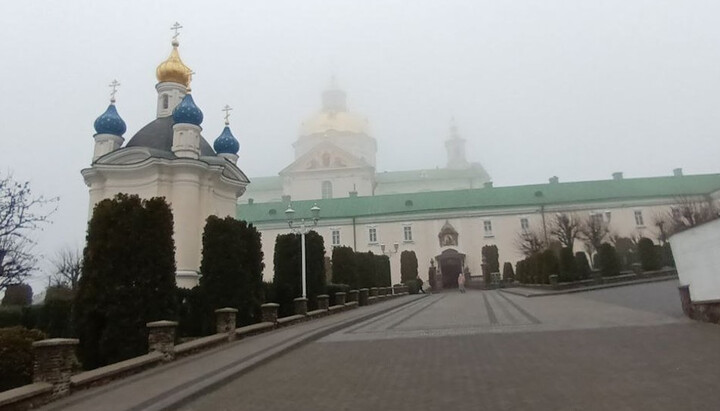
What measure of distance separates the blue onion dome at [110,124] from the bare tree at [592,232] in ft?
123

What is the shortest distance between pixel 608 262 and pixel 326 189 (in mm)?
43727

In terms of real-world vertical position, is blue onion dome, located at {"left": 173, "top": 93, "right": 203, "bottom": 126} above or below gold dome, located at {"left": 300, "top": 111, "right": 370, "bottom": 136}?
below

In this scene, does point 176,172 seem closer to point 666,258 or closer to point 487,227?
point 666,258

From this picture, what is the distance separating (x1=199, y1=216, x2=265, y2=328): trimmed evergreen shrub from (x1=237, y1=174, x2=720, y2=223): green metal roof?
41.3m

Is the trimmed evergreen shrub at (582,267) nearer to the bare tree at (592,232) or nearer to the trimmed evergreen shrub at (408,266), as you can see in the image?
the bare tree at (592,232)

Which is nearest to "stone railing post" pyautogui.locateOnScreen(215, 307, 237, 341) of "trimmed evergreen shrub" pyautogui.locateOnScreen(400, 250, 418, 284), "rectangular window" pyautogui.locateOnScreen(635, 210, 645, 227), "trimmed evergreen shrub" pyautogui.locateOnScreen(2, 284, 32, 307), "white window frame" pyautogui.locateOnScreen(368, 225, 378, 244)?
"trimmed evergreen shrub" pyautogui.locateOnScreen(2, 284, 32, 307)

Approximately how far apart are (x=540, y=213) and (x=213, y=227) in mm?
47059

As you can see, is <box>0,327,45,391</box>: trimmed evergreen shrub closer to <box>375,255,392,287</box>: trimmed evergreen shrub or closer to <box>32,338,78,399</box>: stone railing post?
<box>32,338,78,399</box>: stone railing post

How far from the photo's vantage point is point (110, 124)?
31.4 metres

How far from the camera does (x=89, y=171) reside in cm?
2902

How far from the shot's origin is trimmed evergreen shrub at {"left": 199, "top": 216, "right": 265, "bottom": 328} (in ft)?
51.5

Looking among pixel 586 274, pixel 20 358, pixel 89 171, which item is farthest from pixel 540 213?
pixel 20 358

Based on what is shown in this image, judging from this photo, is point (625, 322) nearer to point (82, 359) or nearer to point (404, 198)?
point (82, 359)

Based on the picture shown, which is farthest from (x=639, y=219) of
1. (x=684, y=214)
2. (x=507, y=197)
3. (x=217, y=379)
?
(x=217, y=379)
